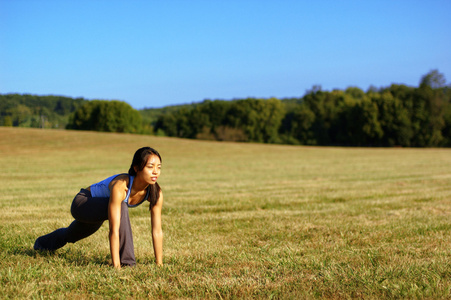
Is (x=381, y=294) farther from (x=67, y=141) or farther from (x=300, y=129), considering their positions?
(x=300, y=129)

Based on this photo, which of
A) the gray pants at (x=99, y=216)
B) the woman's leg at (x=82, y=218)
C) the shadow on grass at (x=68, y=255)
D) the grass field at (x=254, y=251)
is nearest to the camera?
the grass field at (x=254, y=251)

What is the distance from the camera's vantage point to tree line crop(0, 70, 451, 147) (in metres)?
75.3

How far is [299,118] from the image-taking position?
93688 millimetres

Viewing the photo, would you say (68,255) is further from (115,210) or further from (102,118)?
(102,118)

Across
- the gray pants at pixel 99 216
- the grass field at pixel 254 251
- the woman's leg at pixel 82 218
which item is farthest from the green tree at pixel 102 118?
the gray pants at pixel 99 216

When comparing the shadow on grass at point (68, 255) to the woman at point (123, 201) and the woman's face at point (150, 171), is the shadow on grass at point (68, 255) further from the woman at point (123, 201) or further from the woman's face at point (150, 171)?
the woman's face at point (150, 171)

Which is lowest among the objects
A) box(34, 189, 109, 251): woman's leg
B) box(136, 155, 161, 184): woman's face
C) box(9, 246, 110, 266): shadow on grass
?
box(9, 246, 110, 266): shadow on grass

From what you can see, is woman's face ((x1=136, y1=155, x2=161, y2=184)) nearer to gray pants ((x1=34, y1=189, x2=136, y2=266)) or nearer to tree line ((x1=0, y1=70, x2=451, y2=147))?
gray pants ((x1=34, y1=189, x2=136, y2=266))

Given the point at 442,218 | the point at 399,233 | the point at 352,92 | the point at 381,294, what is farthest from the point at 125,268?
the point at 352,92

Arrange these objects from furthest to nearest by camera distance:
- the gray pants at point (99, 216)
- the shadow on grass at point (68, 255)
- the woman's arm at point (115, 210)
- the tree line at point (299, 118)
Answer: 1. the tree line at point (299, 118)
2. the shadow on grass at point (68, 255)
3. the gray pants at point (99, 216)
4. the woman's arm at point (115, 210)

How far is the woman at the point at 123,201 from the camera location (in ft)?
14.8

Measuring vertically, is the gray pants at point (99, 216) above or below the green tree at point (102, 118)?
below

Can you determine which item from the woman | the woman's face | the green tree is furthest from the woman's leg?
the green tree

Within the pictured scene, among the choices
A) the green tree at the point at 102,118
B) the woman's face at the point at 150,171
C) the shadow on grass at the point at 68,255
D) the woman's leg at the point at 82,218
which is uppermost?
the green tree at the point at 102,118
